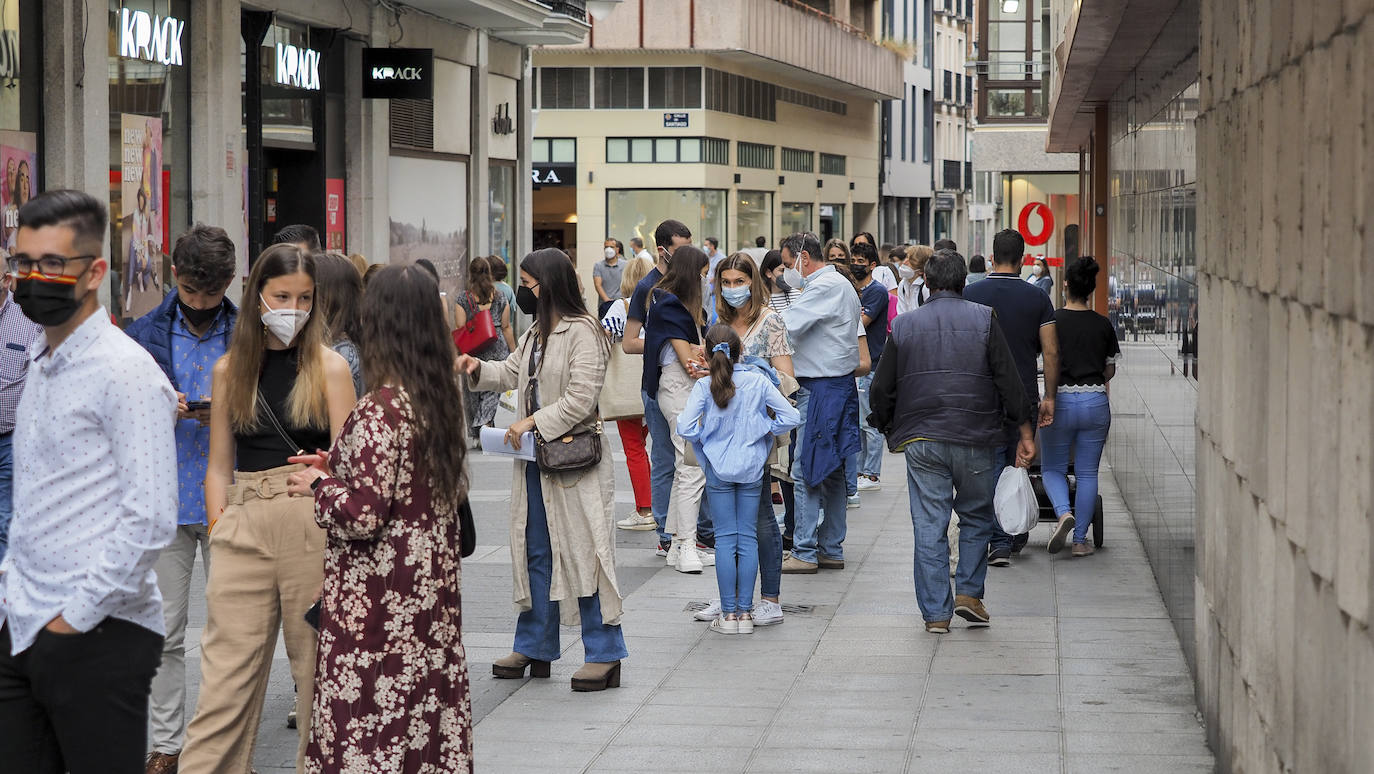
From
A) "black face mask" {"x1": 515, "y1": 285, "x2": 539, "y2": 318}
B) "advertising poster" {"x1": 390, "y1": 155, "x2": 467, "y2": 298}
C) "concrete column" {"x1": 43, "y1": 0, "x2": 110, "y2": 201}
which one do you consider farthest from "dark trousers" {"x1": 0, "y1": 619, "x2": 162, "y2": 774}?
"advertising poster" {"x1": 390, "y1": 155, "x2": 467, "y2": 298}

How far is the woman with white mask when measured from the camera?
5.46m

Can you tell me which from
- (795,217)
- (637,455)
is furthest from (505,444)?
(795,217)

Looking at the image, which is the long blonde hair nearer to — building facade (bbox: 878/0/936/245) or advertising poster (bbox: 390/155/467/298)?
advertising poster (bbox: 390/155/467/298)

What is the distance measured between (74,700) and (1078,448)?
26.9 ft

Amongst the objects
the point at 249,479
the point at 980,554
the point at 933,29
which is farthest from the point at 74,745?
the point at 933,29

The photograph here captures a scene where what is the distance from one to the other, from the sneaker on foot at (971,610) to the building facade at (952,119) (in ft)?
231

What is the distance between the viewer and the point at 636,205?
4484 centimetres

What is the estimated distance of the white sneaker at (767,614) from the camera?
9195 millimetres

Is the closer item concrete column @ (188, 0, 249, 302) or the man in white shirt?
the man in white shirt

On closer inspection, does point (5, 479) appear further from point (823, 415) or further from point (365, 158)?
point (365, 158)

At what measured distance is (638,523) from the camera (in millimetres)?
12375

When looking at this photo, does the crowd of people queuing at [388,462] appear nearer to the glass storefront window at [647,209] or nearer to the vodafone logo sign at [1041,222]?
the vodafone logo sign at [1041,222]

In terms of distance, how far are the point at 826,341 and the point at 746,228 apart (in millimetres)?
Answer: 37698

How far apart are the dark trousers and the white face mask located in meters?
1.52
